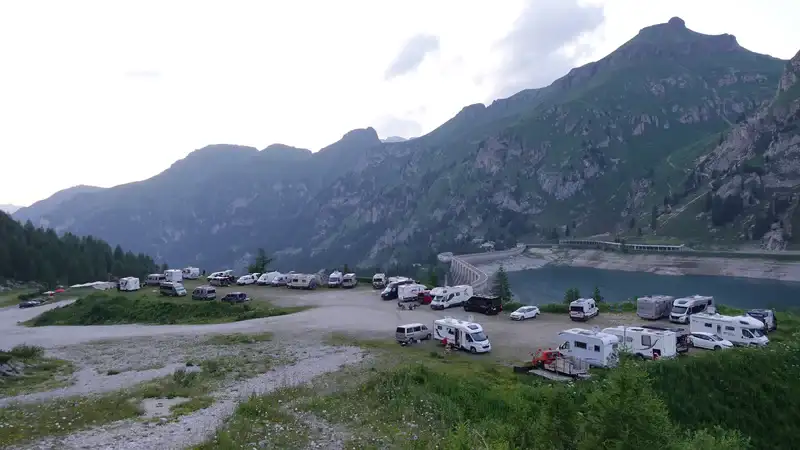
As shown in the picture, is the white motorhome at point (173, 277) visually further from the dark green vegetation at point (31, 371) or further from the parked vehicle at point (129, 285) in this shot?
the dark green vegetation at point (31, 371)

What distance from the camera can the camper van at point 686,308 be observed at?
37.9 metres

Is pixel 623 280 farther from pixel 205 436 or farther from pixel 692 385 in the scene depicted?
pixel 205 436

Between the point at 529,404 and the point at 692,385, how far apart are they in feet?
41.6

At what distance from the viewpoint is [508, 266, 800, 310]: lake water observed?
360ft

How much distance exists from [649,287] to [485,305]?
10323 cm

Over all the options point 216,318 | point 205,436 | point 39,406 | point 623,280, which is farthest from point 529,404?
point 623,280

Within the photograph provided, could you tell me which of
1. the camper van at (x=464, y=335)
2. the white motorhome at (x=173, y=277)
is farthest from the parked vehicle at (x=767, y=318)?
the white motorhome at (x=173, y=277)

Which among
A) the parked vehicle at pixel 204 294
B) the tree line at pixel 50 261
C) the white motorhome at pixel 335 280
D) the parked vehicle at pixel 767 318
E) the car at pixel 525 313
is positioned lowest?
the parked vehicle at pixel 767 318

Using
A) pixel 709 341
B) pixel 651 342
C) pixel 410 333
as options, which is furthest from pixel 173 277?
pixel 709 341

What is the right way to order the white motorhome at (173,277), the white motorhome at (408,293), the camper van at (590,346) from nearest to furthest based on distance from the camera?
the camper van at (590,346) → the white motorhome at (408,293) → the white motorhome at (173,277)

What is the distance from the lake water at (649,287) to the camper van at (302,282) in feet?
191

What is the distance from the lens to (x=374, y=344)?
34875mm

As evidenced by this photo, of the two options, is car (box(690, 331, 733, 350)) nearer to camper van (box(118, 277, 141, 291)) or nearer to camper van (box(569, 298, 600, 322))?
camper van (box(569, 298, 600, 322))

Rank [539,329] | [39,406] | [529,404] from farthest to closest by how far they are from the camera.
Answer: [539,329]
[39,406]
[529,404]
